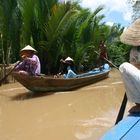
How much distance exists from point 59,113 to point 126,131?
18.9 ft

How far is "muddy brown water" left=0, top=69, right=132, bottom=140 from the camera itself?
6.40m

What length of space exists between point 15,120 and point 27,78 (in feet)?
8.56

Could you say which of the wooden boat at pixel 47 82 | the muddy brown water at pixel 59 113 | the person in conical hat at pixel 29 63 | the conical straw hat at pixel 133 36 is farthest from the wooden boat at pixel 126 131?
the wooden boat at pixel 47 82

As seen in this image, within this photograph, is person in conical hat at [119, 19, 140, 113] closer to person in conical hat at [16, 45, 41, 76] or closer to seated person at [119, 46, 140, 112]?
seated person at [119, 46, 140, 112]

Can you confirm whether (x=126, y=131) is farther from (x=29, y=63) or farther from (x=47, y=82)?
(x=47, y=82)

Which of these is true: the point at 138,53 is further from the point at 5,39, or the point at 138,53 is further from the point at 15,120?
the point at 5,39

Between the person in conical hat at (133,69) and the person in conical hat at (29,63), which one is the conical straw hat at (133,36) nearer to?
the person in conical hat at (133,69)

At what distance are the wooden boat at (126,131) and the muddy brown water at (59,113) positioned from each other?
336 cm

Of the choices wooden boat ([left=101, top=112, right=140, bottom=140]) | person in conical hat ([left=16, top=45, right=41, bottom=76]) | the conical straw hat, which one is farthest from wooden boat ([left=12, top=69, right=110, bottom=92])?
wooden boat ([left=101, top=112, right=140, bottom=140])

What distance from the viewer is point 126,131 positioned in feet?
8.05

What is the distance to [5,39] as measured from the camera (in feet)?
46.3

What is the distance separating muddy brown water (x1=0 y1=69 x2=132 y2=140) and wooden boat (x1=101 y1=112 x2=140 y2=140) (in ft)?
11.0

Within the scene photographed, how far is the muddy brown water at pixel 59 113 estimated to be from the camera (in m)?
6.40

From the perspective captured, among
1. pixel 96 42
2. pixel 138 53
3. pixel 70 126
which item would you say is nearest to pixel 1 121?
pixel 70 126
